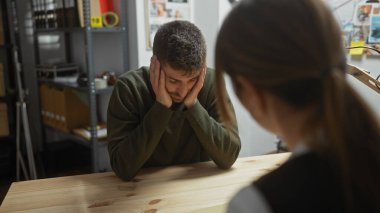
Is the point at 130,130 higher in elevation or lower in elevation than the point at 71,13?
lower

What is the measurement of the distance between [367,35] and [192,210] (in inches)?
74.6

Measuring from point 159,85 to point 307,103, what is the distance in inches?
31.6

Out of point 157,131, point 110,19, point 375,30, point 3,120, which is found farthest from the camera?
point 3,120

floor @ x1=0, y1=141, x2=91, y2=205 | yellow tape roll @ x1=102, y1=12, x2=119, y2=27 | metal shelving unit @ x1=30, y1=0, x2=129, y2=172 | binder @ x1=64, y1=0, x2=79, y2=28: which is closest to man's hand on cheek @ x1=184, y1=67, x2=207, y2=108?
metal shelving unit @ x1=30, y1=0, x2=129, y2=172

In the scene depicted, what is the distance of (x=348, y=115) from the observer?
0.51 m

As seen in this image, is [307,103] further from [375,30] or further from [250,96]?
[375,30]

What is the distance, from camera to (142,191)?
1.08 m

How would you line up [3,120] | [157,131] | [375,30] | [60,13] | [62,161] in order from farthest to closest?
[62,161], [3,120], [60,13], [375,30], [157,131]

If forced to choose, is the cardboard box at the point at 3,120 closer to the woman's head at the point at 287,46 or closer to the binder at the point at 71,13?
the binder at the point at 71,13

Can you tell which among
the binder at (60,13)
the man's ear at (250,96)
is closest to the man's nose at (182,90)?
the man's ear at (250,96)

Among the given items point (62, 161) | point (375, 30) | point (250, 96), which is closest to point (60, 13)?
point (62, 161)

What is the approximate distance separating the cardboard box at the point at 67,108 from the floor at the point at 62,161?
454 mm

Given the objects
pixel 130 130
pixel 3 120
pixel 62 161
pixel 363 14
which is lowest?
pixel 62 161

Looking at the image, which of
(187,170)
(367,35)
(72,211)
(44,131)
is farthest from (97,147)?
(367,35)
